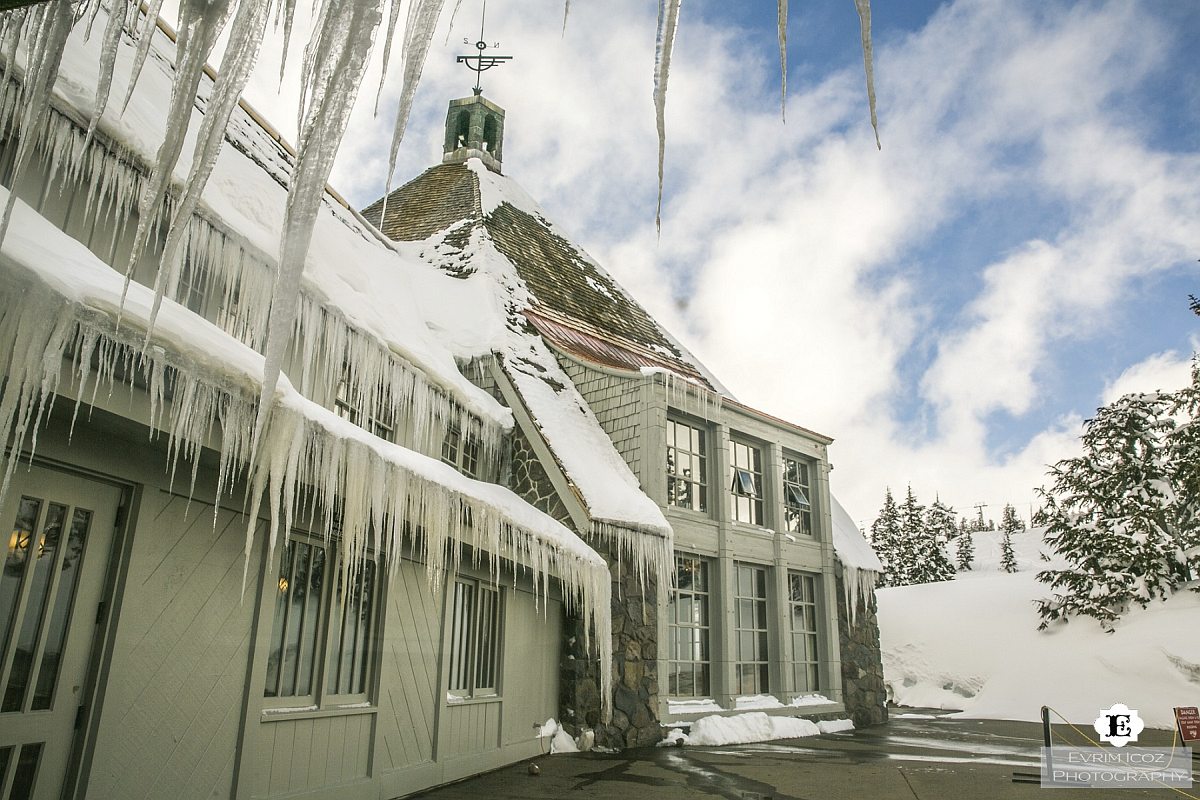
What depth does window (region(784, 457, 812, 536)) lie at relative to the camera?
13492 mm

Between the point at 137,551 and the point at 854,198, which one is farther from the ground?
the point at 854,198

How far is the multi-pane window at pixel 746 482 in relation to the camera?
491 inches

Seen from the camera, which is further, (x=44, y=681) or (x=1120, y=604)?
(x=1120, y=604)

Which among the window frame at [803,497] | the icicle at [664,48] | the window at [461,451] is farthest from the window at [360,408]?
the window frame at [803,497]

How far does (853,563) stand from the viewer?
554 inches

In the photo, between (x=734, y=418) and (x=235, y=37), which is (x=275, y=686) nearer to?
(x=235, y=37)

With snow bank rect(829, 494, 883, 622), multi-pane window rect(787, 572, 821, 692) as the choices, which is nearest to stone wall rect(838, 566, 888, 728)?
snow bank rect(829, 494, 883, 622)

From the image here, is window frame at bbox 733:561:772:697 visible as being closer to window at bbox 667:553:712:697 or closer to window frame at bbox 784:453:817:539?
window at bbox 667:553:712:697

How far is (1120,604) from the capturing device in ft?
61.0

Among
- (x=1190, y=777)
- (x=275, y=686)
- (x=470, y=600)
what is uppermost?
(x=470, y=600)

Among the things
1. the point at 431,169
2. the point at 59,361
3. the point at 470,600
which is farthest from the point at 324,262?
the point at 431,169

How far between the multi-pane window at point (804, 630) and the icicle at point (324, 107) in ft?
39.7

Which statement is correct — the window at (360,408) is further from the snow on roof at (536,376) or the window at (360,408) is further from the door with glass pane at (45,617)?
the door with glass pane at (45,617)

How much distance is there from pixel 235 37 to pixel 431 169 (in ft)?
56.9
